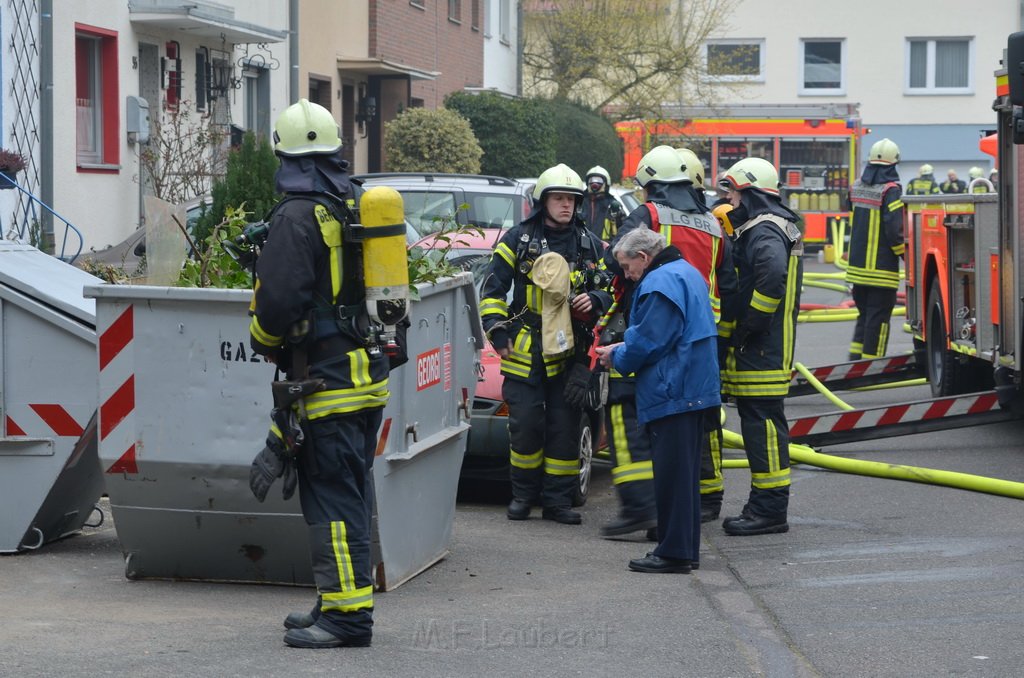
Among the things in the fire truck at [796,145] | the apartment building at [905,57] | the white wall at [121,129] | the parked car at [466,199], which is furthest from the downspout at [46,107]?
the apartment building at [905,57]

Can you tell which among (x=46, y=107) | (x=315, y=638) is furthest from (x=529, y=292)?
(x=46, y=107)

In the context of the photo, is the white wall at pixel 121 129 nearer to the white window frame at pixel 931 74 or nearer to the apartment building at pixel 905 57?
the apartment building at pixel 905 57

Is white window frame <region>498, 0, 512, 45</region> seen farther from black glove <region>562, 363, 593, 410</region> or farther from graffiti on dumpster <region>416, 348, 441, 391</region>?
graffiti on dumpster <region>416, 348, 441, 391</region>

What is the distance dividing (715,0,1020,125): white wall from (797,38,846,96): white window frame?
0.45 ft

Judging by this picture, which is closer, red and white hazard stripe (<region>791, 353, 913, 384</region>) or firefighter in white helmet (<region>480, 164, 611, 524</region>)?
firefighter in white helmet (<region>480, 164, 611, 524</region>)

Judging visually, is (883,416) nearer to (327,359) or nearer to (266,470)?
(327,359)

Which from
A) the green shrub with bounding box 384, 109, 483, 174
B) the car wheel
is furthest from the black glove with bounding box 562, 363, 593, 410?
the green shrub with bounding box 384, 109, 483, 174

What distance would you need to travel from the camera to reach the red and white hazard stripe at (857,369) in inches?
507

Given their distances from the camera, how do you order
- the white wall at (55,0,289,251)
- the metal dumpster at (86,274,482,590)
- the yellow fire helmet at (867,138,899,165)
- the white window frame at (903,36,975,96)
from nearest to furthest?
1. the metal dumpster at (86,274,482,590)
2. the yellow fire helmet at (867,138,899,165)
3. the white wall at (55,0,289,251)
4. the white window frame at (903,36,975,96)

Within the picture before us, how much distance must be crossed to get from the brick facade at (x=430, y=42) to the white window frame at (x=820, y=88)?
17.8m

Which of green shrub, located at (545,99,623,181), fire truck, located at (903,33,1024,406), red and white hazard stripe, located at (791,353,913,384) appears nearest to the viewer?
fire truck, located at (903,33,1024,406)

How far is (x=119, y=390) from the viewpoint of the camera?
594 centimetres

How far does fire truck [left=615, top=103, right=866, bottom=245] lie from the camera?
113ft

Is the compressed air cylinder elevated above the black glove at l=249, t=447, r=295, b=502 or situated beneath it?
elevated above
